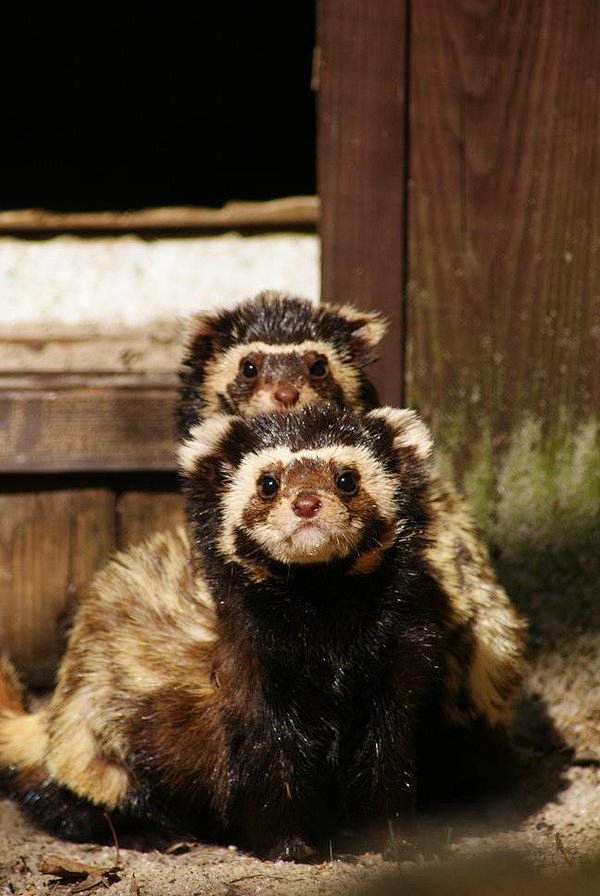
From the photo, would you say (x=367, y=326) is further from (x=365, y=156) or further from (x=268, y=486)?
(x=268, y=486)

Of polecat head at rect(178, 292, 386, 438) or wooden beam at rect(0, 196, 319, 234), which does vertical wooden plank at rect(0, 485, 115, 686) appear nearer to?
A: polecat head at rect(178, 292, 386, 438)

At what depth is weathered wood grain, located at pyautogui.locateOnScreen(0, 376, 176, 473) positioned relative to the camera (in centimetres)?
580

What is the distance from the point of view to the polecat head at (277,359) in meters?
5.45

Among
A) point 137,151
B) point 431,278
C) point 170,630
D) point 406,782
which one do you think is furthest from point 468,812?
point 137,151

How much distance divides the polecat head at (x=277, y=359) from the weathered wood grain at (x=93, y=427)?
0.24 meters

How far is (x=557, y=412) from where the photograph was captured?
5.52 m

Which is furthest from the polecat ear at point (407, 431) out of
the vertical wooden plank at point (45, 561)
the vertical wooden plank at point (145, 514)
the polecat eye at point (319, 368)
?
the vertical wooden plank at point (45, 561)

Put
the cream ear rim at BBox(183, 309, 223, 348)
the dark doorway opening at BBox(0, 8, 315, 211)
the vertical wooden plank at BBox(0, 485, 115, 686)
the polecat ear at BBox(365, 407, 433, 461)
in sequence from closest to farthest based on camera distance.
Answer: the polecat ear at BBox(365, 407, 433, 461) → the cream ear rim at BBox(183, 309, 223, 348) → the vertical wooden plank at BBox(0, 485, 115, 686) → the dark doorway opening at BBox(0, 8, 315, 211)

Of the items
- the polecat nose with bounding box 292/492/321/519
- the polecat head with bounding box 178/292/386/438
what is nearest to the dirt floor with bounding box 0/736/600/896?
the polecat nose with bounding box 292/492/321/519

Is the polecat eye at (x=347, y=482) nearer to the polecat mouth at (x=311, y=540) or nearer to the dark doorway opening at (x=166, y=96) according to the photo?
the polecat mouth at (x=311, y=540)

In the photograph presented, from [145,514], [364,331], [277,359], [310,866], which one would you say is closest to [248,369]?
[277,359]

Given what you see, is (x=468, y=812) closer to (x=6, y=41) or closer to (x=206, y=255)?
(x=206, y=255)

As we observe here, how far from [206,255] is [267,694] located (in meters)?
2.86

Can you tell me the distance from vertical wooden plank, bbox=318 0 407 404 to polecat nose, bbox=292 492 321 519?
1711 millimetres
